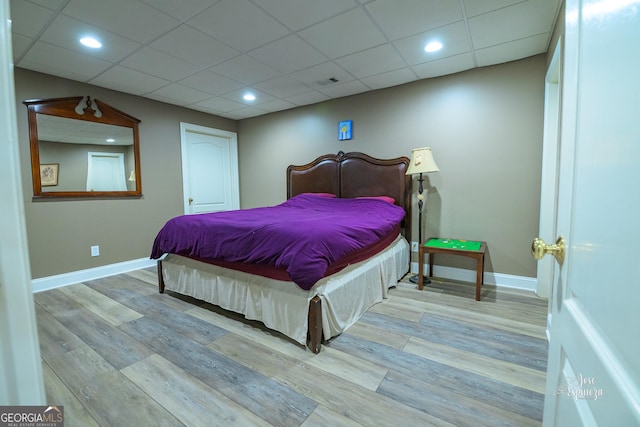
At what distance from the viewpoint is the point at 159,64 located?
9.26ft

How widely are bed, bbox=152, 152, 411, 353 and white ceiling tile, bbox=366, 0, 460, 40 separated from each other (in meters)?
1.52

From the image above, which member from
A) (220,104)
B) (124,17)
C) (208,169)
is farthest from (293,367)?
(208,169)

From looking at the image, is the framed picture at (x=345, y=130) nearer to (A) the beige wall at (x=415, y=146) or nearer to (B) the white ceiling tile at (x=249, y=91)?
(A) the beige wall at (x=415, y=146)

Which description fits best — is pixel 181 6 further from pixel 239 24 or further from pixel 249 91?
pixel 249 91

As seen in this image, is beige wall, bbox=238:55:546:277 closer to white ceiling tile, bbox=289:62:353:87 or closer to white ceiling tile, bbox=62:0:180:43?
white ceiling tile, bbox=289:62:353:87

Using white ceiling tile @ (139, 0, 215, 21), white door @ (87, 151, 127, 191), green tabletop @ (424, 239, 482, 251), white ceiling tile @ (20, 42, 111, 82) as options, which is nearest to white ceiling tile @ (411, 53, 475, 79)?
green tabletop @ (424, 239, 482, 251)

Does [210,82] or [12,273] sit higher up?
[210,82]

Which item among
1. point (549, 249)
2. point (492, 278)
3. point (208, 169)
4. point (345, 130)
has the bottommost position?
point (492, 278)

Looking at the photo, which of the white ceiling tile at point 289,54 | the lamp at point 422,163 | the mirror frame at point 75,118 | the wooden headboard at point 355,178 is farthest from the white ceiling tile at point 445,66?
the mirror frame at point 75,118

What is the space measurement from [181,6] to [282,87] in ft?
5.46

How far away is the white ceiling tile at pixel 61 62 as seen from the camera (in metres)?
2.51

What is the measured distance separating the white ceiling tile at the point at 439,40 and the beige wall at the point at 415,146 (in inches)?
22.1

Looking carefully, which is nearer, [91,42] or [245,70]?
[91,42]

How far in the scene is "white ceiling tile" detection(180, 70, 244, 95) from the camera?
3111 mm
